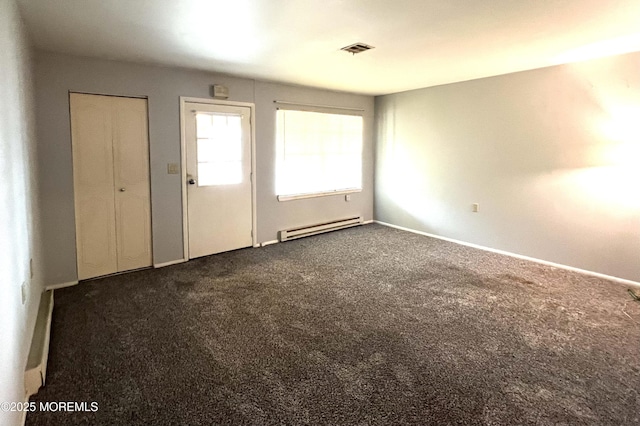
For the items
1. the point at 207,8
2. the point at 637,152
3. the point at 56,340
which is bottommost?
the point at 56,340

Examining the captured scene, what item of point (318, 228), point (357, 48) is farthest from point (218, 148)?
point (357, 48)

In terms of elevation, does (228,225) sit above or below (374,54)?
below

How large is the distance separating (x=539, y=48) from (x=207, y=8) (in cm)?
302

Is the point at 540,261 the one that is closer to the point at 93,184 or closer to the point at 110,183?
the point at 110,183

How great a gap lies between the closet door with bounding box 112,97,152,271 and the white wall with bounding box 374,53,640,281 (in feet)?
12.9

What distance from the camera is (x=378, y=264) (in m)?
4.42

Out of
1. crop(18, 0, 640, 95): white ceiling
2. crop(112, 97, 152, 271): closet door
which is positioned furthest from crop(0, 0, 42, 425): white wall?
crop(112, 97, 152, 271): closet door

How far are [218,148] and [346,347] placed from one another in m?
3.13

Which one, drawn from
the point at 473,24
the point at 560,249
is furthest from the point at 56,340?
the point at 560,249

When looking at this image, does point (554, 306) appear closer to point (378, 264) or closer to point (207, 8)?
point (378, 264)

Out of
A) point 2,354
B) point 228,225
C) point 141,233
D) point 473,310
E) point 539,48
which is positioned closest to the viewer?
point 2,354

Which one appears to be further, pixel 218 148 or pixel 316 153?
pixel 316 153

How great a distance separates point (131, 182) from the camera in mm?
4070

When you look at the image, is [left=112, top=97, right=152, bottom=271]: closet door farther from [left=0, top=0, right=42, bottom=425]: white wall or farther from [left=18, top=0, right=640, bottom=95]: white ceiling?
[left=0, top=0, right=42, bottom=425]: white wall
